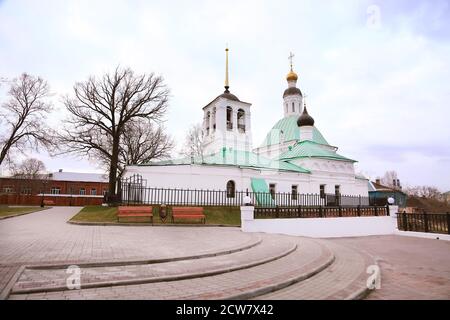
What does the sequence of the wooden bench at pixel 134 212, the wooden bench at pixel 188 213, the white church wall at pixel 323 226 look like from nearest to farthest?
the white church wall at pixel 323 226 < the wooden bench at pixel 134 212 < the wooden bench at pixel 188 213

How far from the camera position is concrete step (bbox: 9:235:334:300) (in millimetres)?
4020

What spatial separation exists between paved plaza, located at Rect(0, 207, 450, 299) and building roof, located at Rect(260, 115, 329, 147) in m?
32.8

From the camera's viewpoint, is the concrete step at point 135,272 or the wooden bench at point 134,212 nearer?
the concrete step at point 135,272

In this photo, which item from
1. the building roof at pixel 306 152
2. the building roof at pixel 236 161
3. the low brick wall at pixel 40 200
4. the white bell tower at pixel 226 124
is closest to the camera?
the building roof at pixel 236 161

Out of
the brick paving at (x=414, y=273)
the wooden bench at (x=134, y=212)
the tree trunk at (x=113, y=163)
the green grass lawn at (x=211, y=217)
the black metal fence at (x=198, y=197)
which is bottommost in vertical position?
the brick paving at (x=414, y=273)

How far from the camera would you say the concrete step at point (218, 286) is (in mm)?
4020

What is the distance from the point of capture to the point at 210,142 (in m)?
31.5

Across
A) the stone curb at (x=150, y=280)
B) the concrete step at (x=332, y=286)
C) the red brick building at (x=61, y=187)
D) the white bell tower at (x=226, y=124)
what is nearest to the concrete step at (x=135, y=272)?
the stone curb at (x=150, y=280)

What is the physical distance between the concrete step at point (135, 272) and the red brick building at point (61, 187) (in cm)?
3913

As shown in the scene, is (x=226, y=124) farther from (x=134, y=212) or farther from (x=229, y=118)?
(x=134, y=212)

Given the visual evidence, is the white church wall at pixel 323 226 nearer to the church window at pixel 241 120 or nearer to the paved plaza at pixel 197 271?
the paved plaza at pixel 197 271

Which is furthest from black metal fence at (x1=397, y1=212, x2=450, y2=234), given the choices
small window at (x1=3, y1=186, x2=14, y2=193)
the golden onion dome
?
small window at (x1=3, y1=186, x2=14, y2=193)

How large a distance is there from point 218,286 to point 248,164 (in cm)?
2256

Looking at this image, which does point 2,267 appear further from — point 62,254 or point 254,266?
point 254,266
